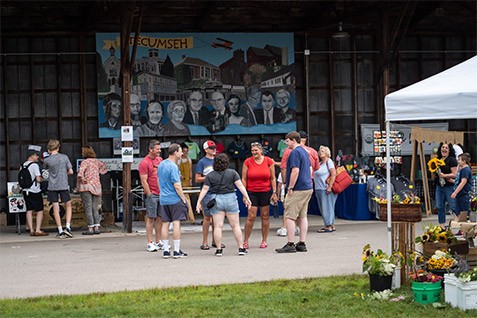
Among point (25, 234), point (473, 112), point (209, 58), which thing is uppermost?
point (209, 58)

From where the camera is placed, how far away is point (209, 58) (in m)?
22.5

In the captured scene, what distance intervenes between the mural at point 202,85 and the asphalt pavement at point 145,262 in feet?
13.8

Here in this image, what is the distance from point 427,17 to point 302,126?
4297mm

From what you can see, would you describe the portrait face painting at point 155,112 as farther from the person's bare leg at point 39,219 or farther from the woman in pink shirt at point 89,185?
the person's bare leg at point 39,219

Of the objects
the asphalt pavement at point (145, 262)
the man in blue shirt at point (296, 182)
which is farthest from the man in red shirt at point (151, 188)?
the man in blue shirt at point (296, 182)

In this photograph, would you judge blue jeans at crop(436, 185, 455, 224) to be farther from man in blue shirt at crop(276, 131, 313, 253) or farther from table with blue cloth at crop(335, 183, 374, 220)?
man in blue shirt at crop(276, 131, 313, 253)

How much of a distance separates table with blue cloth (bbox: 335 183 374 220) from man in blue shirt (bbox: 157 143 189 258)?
7.14 meters

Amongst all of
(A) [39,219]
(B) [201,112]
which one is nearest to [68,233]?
(A) [39,219]

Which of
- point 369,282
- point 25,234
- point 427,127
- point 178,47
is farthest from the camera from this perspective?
point 427,127

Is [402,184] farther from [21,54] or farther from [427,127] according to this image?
[21,54]

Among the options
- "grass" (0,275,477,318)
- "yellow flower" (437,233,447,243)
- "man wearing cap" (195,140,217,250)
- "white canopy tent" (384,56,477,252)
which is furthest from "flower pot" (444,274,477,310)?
"man wearing cap" (195,140,217,250)

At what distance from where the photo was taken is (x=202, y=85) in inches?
883

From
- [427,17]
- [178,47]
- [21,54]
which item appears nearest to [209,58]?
[178,47]

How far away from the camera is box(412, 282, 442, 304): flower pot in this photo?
9.84 m
